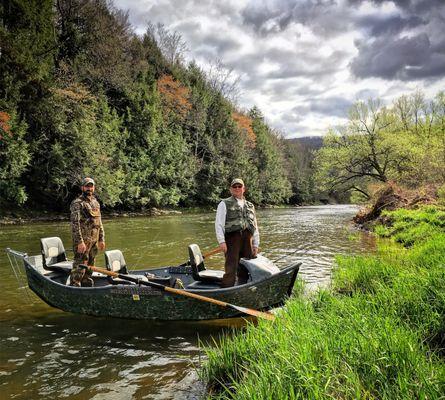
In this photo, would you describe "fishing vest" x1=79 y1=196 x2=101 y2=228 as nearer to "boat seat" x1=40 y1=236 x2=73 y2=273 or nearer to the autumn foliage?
"boat seat" x1=40 y1=236 x2=73 y2=273

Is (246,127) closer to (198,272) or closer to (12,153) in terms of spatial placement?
(12,153)

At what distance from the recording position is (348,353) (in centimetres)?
296

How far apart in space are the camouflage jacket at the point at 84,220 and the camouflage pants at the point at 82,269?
0.14 metres

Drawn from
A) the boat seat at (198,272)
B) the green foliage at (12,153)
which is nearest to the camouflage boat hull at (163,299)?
the boat seat at (198,272)

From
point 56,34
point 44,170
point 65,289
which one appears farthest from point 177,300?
point 56,34

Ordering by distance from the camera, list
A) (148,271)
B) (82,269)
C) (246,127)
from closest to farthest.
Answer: (82,269) < (148,271) < (246,127)

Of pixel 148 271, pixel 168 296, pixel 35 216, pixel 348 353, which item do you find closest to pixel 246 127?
pixel 35 216

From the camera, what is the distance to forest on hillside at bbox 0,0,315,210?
23.5 metres

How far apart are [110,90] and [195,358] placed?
32453 millimetres

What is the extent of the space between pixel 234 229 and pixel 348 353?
333cm

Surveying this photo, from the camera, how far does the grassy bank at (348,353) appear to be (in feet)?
8.22

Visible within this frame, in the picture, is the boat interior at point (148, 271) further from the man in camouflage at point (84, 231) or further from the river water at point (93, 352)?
the river water at point (93, 352)

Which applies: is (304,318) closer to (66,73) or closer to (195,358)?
(195,358)

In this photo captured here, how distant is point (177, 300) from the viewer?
18.5 ft
